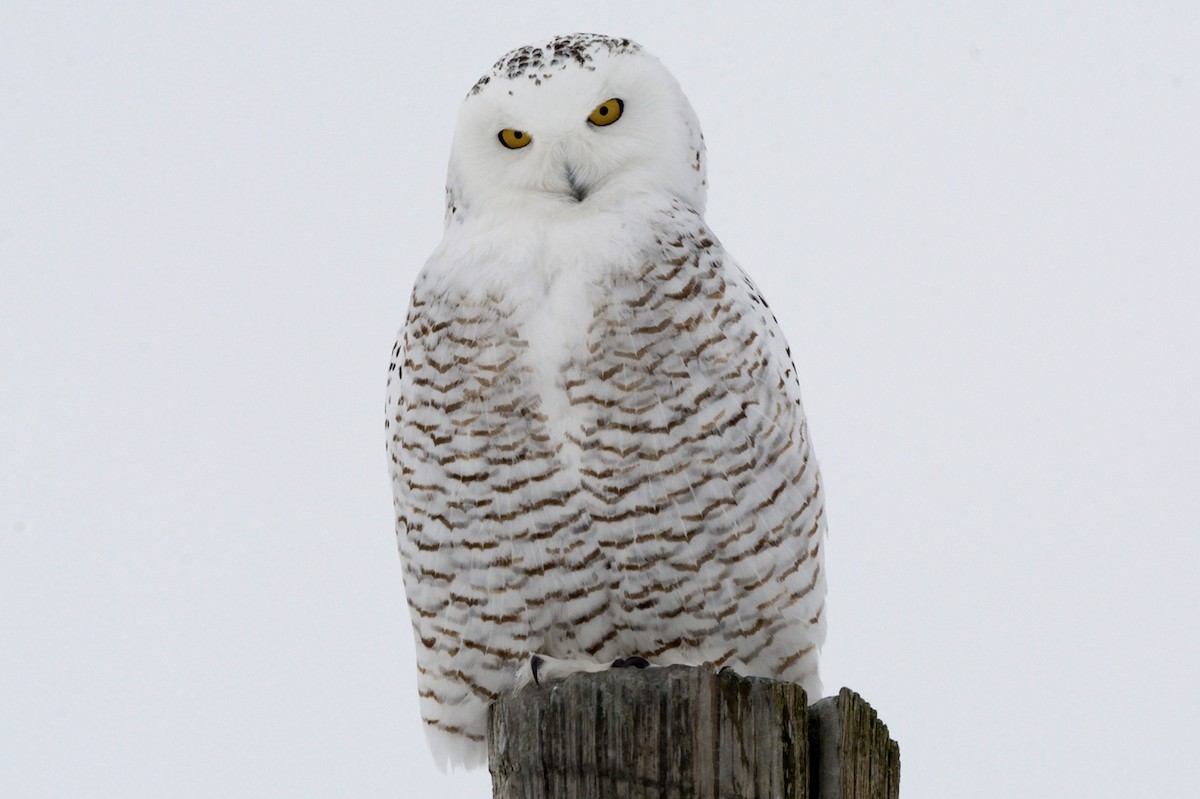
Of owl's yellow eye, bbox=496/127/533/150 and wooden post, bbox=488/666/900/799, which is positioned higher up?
owl's yellow eye, bbox=496/127/533/150

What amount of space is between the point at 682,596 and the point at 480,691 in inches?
25.3

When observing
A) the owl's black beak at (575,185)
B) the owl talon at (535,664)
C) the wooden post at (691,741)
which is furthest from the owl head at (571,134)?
the wooden post at (691,741)

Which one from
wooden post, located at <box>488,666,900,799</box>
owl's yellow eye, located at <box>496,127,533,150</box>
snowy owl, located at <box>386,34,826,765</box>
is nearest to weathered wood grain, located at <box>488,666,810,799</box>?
wooden post, located at <box>488,666,900,799</box>

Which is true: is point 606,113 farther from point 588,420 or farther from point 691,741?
point 691,741

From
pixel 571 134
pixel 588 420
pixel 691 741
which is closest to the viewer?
pixel 691 741

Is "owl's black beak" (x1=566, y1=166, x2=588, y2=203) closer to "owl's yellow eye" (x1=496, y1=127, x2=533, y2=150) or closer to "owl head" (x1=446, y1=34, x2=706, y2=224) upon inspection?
"owl head" (x1=446, y1=34, x2=706, y2=224)

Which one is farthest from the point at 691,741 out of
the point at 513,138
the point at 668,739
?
the point at 513,138

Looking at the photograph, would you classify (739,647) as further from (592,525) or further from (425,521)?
(425,521)

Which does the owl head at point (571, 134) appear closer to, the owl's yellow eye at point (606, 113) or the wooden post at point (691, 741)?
the owl's yellow eye at point (606, 113)

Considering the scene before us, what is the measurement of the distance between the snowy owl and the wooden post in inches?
21.1

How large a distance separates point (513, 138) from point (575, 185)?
0.70ft

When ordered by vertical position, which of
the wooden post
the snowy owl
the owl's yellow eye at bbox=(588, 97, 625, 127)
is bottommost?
the wooden post

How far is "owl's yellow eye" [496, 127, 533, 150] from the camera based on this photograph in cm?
362

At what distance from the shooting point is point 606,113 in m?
3.65
